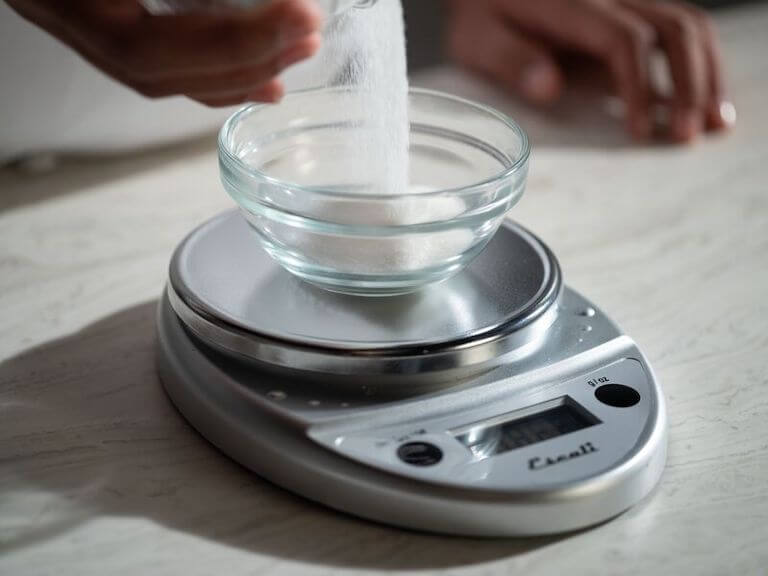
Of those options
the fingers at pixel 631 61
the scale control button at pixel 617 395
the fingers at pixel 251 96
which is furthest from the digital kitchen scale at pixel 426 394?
the fingers at pixel 631 61

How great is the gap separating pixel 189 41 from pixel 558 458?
0.31 metres

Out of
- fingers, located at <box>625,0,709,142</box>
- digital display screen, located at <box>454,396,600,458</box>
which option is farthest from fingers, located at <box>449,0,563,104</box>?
digital display screen, located at <box>454,396,600,458</box>

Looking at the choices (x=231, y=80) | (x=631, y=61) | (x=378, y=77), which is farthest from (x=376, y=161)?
(x=631, y=61)

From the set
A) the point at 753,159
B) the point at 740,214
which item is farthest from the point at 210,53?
the point at 753,159

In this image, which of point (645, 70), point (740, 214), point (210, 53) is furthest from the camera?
point (645, 70)

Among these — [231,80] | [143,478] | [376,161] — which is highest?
[231,80]

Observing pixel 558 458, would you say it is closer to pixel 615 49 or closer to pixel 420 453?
pixel 420 453

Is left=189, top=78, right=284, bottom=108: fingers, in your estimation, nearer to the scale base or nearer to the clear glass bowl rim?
the clear glass bowl rim

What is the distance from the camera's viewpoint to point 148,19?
1.70 feet

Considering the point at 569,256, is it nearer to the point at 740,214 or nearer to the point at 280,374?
the point at 740,214

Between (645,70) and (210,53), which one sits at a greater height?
(210,53)

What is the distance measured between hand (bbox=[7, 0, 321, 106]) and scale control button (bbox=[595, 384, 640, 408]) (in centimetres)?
28

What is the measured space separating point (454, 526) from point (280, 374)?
146 millimetres

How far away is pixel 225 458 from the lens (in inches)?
24.1
